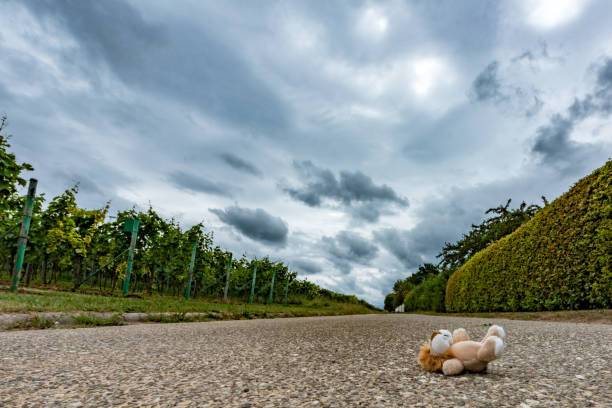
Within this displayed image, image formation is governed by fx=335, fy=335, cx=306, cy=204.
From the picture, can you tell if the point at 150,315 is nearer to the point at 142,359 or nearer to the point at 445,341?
the point at 142,359

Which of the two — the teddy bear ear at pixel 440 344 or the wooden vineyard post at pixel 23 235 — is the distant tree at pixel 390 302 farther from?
the teddy bear ear at pixel 440 344

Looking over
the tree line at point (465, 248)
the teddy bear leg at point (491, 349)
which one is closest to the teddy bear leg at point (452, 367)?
the teddy bear leg at point (491, 349)

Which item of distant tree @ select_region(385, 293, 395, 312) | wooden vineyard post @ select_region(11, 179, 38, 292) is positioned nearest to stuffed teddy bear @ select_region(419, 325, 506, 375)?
wooden vineyard post @ select_region(11, 179, 38, 292)

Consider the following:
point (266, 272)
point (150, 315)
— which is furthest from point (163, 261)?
point (150, 315)

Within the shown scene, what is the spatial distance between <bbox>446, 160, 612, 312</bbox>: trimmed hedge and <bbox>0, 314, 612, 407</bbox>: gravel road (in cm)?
463

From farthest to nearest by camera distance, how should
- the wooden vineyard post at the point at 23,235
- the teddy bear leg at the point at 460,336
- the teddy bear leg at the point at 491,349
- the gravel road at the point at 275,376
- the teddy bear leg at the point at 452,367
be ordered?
the wooden vineyard post at the point at 23,235, the teddy bear leg at the point at 460,336, the teddy bear leg at the point at 452,367, the teddy bear leg at the point at 491,349, the gravel road at the point at 275,376

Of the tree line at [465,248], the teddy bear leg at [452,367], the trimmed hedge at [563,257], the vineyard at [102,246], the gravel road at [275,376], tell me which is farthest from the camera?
the tree line at [465,248]

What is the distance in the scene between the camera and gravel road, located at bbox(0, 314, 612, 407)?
1.59 m

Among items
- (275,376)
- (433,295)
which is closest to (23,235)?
(275,376)

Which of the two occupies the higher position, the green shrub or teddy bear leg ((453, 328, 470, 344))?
teddy bear leg ((453, 328, 470, 344))

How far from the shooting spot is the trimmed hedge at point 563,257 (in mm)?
6668

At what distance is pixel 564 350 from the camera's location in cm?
296

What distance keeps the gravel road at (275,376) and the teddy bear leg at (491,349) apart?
5.0 inches

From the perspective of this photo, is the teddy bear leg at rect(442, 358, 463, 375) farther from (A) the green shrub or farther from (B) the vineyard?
(B) the vineyard
